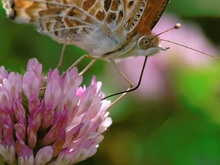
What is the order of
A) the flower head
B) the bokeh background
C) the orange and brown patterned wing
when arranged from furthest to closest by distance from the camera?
the bokeh background < the orange and brown patterned wing < the flower head

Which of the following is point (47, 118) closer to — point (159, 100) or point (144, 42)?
point (144, 42)

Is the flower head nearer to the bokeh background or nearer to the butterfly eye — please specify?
the butterfly eye

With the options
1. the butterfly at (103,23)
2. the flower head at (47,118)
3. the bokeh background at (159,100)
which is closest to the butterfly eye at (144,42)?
the butterfly at (103,23)

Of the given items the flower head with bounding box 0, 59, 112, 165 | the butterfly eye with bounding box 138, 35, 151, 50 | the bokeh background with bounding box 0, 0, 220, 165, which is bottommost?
the bokeh background with bounding box 0, 0, 220, 165

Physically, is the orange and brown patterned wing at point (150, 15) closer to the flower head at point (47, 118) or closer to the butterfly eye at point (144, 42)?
the butterfly eye at point (144, 42)

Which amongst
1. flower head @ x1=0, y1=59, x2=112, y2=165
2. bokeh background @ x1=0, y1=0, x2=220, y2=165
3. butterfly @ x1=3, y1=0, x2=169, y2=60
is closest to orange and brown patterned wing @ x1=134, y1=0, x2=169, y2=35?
butterfly @ x1=3, y1=0, x2=169, y2=60

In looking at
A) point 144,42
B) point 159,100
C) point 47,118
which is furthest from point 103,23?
point 159,100

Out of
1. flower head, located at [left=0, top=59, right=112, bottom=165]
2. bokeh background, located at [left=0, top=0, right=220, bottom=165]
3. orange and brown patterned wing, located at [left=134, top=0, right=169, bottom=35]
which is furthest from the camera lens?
bokeh background, located at [left=0, top=0, right=220, bottom=165]
